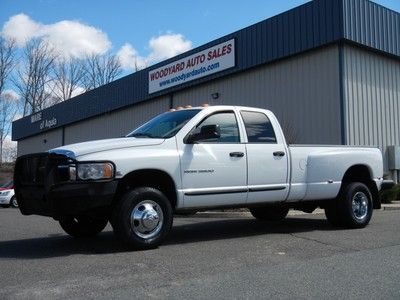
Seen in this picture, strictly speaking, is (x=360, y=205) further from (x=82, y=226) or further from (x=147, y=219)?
(x=82, y=226)

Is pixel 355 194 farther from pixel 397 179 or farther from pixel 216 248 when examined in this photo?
pixel 397 179

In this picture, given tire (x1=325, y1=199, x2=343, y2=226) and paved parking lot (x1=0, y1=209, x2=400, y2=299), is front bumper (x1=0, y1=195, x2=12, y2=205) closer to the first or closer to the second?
paved parking lot (x1=0, y1=209, x2=400, y2=299)

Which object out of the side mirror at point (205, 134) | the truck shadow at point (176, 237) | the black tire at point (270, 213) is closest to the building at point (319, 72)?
the black tire at point (270, 213)

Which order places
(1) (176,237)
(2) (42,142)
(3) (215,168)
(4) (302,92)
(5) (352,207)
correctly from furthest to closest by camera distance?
(2) (42,142), (4) (302,92), (5) (352,207), (1) (176,237), (3) (215,168)

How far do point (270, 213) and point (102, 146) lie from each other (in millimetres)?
4737

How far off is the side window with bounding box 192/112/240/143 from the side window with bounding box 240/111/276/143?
0.72ft

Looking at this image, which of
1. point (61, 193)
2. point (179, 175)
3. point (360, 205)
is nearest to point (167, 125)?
point (179, 175)

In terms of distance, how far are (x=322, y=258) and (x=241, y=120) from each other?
2604 mm

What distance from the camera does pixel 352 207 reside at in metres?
9.33

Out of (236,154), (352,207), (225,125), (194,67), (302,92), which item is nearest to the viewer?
(236,154)

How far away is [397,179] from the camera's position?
18.8 m

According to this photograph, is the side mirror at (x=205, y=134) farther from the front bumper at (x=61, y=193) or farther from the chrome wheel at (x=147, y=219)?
the front bumper at (x=61, y=193)

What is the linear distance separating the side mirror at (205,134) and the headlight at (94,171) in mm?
1293

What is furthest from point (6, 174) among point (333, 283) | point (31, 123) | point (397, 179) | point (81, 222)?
point (333, 283)
